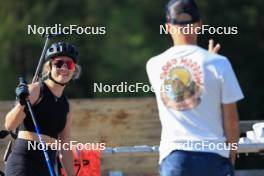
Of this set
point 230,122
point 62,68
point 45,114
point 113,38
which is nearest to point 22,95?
point 45,114

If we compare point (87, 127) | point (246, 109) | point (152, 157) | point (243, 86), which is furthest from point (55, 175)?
point (243, 86)

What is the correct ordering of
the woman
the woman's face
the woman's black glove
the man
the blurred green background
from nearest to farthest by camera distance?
1. the man
2. the woman's black glove
3. the woman
4. the woman's face
5. the blurred green background

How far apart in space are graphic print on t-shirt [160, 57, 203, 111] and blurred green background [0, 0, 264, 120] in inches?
609

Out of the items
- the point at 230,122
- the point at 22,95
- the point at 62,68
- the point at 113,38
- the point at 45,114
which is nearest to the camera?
the point at 230,122

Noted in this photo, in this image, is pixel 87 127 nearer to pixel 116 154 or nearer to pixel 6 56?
pixel 116 154

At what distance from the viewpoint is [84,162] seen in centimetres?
707

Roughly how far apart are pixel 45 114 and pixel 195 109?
1470mm

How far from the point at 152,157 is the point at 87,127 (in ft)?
3.14

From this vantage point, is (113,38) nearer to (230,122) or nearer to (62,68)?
(62,68)

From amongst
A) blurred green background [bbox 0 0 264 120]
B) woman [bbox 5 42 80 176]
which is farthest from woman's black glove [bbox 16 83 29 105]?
blurred green background [bbox 0 0 264 120]

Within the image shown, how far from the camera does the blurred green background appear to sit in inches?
849

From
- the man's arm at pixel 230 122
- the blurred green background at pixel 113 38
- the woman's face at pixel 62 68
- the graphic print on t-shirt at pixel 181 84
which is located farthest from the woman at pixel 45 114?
the blurred green background at pixel 113 38

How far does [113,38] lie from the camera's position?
27.0 metres

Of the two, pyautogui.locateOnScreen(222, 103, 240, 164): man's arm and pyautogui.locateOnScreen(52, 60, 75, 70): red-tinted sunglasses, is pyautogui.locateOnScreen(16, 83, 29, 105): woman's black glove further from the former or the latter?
pyautogui.locateOnScreen(222, 103, 240, 164): man's arm
